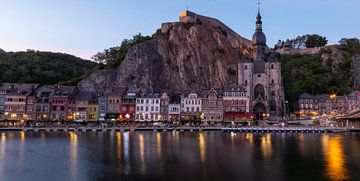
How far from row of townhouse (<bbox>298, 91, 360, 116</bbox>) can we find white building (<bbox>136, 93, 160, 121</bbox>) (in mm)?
37676

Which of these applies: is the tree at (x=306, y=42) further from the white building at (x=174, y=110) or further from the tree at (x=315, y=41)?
the white building at (x=174, y=110)

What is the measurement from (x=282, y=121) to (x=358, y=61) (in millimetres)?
48230

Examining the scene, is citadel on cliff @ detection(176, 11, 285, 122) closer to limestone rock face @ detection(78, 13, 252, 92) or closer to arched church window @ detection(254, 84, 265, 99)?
arched church window @ detection(254, 84, 265, 99)

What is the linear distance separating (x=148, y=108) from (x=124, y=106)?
5.68 meters

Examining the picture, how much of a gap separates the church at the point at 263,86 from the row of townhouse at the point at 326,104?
6.45 meters

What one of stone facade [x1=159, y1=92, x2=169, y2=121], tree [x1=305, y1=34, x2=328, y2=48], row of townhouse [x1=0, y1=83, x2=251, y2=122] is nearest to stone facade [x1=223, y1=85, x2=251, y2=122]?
row of townhouse [x1=0, y1=83, x2=251, y2=122]

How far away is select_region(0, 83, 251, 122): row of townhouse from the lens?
3556 inches

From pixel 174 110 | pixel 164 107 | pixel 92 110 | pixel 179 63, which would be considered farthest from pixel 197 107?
pixel 179 63

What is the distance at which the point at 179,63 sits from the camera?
372 feet

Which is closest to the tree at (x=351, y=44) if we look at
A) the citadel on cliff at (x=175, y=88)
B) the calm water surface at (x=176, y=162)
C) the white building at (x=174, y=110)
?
the citadel on cliff at (x=175, y=88)

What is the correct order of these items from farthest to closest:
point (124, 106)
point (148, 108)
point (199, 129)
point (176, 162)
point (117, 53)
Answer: point (117, 53) < point (124, 106) < point (148, 108) < point (199, 129) < point (176, 162)

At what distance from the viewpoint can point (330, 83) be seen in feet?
376

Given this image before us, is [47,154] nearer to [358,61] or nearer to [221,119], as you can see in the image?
[221,119]

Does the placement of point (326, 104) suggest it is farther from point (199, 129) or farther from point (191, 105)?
point (199, 129)
